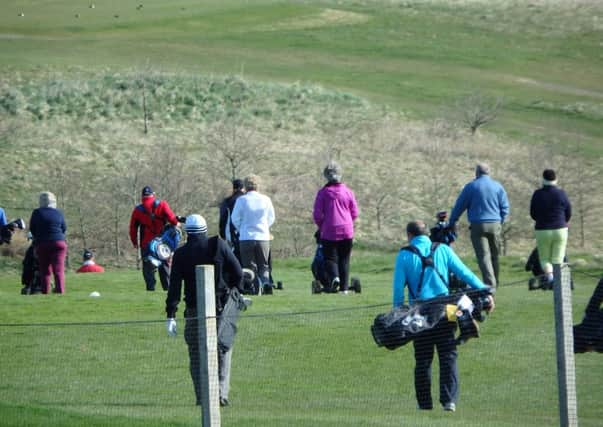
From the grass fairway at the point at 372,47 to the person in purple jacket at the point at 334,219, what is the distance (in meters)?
40.9

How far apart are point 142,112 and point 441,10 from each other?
156ft

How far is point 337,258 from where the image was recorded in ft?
65.2

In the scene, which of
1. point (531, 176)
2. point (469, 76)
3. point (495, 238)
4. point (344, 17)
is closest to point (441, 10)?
point (344, 17)

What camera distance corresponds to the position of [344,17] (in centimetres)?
9800

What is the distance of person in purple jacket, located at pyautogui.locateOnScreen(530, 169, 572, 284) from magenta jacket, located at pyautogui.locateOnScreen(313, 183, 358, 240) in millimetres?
2660

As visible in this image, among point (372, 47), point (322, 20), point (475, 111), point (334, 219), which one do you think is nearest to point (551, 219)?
point (334, 219)

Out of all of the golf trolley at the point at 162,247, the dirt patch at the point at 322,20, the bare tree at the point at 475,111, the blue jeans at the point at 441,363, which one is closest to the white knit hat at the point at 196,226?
the blue jeans at the point at 441,363

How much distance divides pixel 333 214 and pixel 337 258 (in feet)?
2.45

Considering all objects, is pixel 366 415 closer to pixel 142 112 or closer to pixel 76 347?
pixel 76 347

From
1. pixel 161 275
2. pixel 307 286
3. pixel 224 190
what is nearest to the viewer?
pixel 161 275

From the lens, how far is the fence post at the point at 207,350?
1073cm

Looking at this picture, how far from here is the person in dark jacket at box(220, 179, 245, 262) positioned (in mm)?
19859

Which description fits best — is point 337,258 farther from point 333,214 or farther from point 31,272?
point 31,272

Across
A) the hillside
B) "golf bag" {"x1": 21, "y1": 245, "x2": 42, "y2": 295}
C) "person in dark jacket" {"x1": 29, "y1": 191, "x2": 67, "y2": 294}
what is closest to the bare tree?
the hillside
